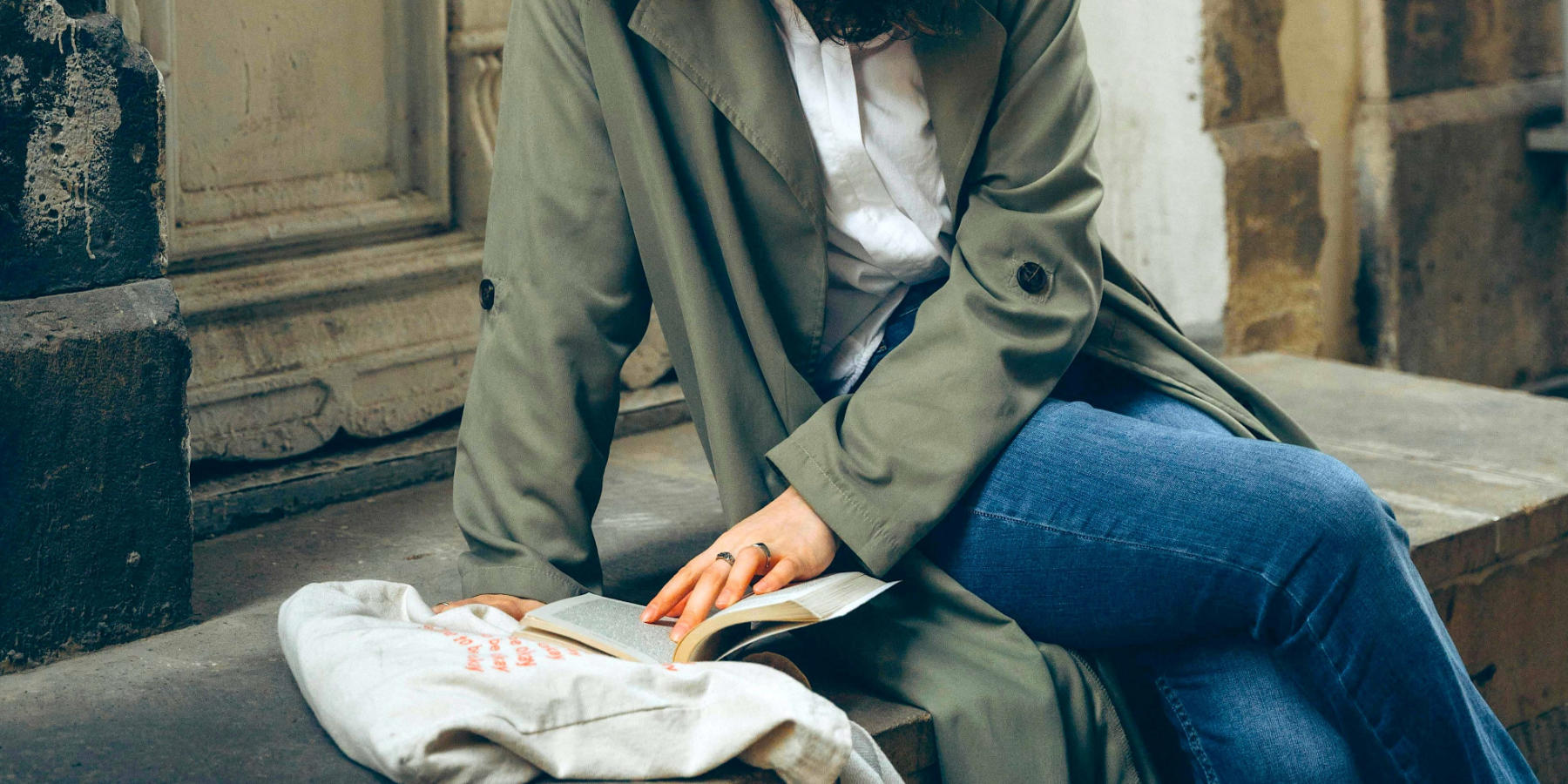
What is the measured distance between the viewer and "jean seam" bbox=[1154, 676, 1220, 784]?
1644mm

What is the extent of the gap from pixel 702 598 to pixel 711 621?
64 millimetres

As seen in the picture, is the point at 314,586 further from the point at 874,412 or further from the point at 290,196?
the point at 290,196

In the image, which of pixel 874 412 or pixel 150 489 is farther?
pixel 150 489

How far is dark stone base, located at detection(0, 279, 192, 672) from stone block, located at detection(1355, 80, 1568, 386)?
126 inches

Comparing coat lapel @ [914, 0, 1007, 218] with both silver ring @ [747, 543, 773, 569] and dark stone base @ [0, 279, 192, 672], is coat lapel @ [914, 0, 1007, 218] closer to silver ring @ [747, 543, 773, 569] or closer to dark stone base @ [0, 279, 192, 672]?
silver ring @ [747, 543, 773, 569]

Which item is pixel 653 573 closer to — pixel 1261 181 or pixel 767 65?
pixel 767 65

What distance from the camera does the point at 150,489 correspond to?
1.88 metres

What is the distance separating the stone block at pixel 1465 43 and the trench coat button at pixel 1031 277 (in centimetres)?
261

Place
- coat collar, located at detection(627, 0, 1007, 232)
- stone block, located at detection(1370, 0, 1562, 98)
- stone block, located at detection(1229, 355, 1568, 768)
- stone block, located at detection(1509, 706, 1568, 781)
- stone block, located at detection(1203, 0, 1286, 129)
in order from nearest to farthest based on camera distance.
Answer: coat collar, located at detection(627, 0, 1007, 232) < stone block, located at detection(1229, 355, 1568, 768) < stone block, located at detection(1509, 706, 1568, 781) < stone block, located at detection(1203, 0, 1286, 129) < stone block, located at detection(1370, 0, 1562, 98)

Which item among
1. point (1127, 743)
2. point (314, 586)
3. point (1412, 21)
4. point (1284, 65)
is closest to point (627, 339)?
point (314, 586)

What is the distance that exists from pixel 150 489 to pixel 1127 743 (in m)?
1.21

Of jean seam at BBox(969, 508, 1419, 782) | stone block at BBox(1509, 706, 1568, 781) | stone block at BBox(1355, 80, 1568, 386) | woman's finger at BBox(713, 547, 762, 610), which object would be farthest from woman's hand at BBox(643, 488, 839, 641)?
stone block at BBox(1355, 80, 1568, 386)

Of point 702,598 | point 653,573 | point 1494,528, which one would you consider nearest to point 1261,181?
point 1494,528

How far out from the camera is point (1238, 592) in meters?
1.58
